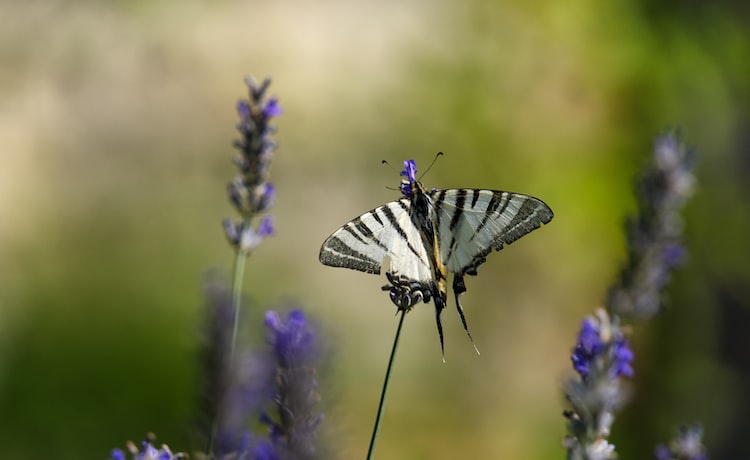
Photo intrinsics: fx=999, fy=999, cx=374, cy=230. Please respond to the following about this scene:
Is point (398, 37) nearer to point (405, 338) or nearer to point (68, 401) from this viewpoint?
point (405, 338)

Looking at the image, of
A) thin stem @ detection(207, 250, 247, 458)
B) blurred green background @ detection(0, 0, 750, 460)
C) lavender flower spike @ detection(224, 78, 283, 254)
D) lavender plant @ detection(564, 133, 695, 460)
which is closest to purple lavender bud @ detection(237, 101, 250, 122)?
lavender flower spike @ detection(224, 78, 283, 254)

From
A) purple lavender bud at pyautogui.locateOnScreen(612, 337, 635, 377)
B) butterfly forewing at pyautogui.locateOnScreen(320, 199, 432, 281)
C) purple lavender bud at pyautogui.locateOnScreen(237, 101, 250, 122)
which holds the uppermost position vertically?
purple lavender bud at pyautogui.locateOnScreen(237, 101, 250, 122)

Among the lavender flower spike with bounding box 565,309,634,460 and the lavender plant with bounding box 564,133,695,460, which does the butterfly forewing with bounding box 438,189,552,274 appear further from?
the lavender flower spike with bounding box 565,309,634,460

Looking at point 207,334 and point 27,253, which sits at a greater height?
point 27,253

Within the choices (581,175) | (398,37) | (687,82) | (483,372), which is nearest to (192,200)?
(398,37)

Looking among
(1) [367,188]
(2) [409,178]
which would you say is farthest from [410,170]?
(1) [367,188]

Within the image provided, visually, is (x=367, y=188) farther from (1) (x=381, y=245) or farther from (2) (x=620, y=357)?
(2) (x=620, y=357)
